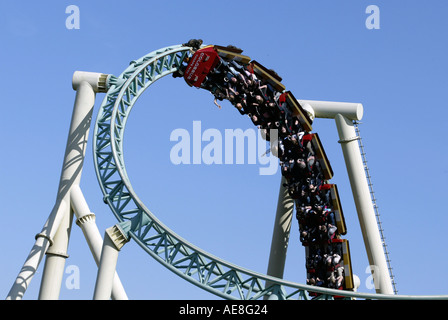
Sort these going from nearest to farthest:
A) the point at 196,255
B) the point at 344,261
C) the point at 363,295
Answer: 1. the point at 363,295
2. the point at 196,255
3. the point at 344,261

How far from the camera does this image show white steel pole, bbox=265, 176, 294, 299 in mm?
14500

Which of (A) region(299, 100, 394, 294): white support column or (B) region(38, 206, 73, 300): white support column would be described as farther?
(A) region(299, 100, 394, 294): white support column

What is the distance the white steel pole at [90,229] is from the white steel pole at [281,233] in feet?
10.2

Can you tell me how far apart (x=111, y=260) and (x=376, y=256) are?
515 centimetres

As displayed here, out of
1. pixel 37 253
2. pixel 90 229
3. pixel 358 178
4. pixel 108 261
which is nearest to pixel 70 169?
pixel 90 229

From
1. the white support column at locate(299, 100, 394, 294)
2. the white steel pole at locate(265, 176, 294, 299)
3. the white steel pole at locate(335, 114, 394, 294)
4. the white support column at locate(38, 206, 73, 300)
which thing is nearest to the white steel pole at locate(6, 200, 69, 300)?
the white support column at locate(38, 206, 73, 300)

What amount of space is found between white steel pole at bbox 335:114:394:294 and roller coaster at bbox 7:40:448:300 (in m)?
0.07

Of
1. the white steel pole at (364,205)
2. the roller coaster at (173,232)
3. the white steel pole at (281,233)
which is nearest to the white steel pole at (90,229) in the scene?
the roller coaster at (173,232)

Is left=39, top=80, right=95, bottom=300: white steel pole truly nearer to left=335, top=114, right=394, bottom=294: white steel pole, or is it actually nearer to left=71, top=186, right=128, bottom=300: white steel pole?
left=71, top=186, right=128, bottom=300: white steel pole
